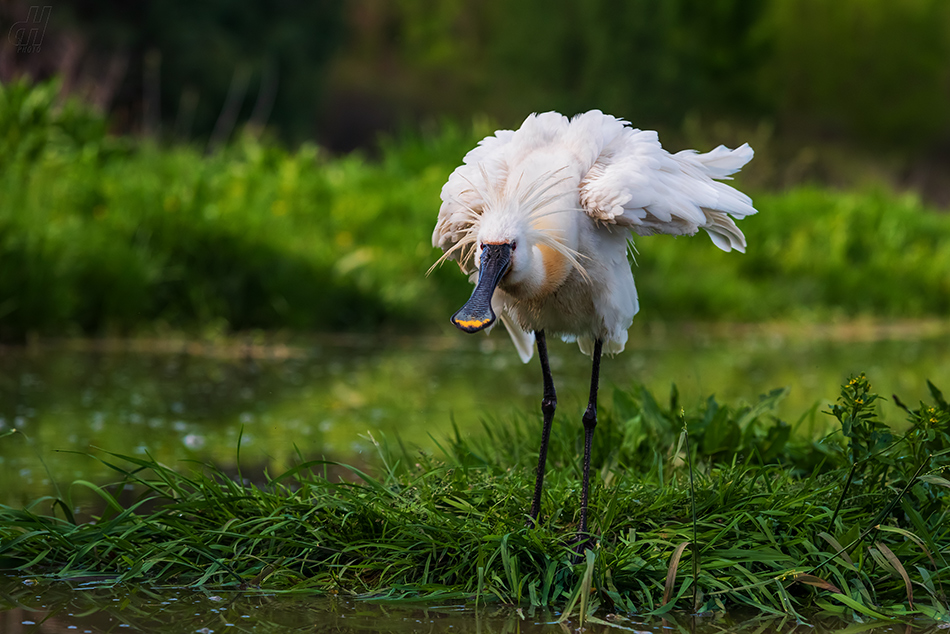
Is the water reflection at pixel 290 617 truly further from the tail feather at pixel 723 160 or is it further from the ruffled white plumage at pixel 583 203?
the tail feather at pixel 723 160

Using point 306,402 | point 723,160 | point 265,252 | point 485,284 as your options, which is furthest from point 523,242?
point 265,252

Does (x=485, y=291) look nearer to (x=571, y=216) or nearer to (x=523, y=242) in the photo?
(x=523, y=242)

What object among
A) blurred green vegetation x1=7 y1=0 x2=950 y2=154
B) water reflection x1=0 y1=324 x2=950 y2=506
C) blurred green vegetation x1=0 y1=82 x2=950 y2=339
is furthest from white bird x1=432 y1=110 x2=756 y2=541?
blurred green vegetation x1=7 y1=0 x2=950 y2=154

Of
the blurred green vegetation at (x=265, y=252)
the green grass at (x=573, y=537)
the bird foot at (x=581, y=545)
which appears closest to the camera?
the green grass at (x=573, y=537)

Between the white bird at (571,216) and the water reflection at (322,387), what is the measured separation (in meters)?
0.92

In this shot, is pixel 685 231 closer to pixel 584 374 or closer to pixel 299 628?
pixel 299 628

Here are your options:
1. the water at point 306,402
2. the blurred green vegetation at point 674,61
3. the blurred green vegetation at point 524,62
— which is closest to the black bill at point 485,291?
the water at point 306,402

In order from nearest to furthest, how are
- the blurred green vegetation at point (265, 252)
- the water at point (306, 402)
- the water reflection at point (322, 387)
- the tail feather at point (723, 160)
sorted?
the water at point (306, 402) < the tail feather at point (723, 160) < the water reflection at point (322, 387) < the blurred green vegetation at point (265, 252)

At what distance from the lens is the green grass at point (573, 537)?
3305 mm

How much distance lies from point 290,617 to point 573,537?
36.9 inches

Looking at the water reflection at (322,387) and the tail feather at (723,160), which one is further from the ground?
the tail feather at (723,160)

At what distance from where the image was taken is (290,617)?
316 cm

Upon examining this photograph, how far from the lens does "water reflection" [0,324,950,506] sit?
513 cm

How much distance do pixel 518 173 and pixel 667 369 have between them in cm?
454
